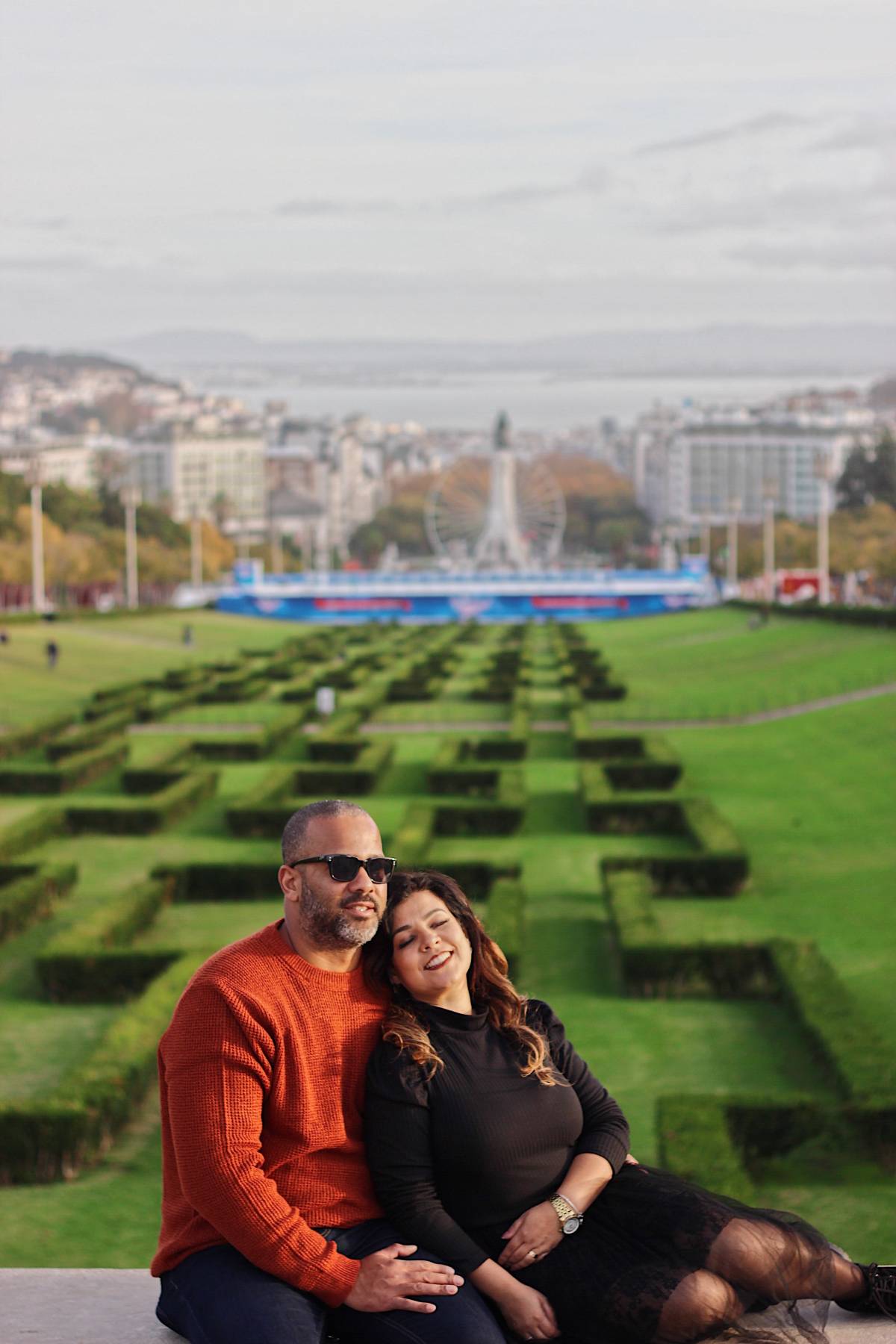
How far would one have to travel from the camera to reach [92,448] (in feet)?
543

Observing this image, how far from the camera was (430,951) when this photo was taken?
12.8ft

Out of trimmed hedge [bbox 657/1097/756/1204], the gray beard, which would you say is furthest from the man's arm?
trimmed hedge [bbox 657/1097/756/1204]

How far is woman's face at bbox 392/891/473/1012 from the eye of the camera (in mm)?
3885

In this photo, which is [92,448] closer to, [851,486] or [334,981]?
[851,486]

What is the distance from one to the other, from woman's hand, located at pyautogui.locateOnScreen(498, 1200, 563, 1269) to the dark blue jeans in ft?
0.39

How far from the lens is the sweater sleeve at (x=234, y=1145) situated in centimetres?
360

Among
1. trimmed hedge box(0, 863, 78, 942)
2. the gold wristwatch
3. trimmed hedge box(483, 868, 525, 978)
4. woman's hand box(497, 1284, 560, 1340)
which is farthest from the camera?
trimmed hedge box(0, 863, 78, 942)

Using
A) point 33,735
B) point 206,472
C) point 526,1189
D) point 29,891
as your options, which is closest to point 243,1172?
point 526,1189

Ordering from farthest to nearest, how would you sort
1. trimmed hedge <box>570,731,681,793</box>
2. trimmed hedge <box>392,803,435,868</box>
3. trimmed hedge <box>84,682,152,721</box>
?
trimmed hedge <box>84,682,152,721</box>
trimmed hedge <box>570,731,681,793</box>
trimmed hedge <box>392,803,435,868</box>

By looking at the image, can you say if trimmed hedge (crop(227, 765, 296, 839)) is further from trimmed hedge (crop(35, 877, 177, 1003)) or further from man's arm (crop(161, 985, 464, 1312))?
man's arm (crop(161, 985, 464, 1312))

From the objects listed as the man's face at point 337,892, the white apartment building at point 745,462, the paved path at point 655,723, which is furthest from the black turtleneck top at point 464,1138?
the white apartment building at point 745,462

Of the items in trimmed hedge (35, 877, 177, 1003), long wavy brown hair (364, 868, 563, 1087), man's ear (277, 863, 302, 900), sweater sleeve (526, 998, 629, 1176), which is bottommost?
trimmed hedge (35, 877, 177, 1003)

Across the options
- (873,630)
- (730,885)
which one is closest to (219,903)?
(730,885)

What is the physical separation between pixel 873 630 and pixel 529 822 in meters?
20.6
